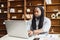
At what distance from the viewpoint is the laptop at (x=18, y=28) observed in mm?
2391

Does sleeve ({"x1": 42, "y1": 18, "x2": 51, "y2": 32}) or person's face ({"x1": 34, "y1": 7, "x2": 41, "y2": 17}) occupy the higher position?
person's face ({"x1": 34, "y1": 7, "x2": 41, "y2": 17})

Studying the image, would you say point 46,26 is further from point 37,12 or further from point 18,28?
A: point 18,28

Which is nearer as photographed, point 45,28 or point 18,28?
point 18,28

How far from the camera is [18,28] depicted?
96.7 inches

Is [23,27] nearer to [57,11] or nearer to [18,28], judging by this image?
[18,28]

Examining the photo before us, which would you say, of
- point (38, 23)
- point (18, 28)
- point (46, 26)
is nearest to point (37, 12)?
point (38, 23)

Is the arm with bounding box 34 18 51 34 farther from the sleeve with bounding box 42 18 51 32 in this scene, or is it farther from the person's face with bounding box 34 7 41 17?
the person's face with bounding box 34 7 41 17

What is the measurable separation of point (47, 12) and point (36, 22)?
10.1 feet

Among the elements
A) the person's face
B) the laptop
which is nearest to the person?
the person's face

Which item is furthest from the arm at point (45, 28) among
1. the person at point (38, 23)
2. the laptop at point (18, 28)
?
the laptop at point (18, 28)

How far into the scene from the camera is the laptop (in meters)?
2.39

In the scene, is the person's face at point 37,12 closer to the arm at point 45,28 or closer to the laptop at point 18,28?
the arm at point 45,28

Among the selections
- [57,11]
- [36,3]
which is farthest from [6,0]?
[57,11]

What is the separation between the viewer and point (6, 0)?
6.24m
